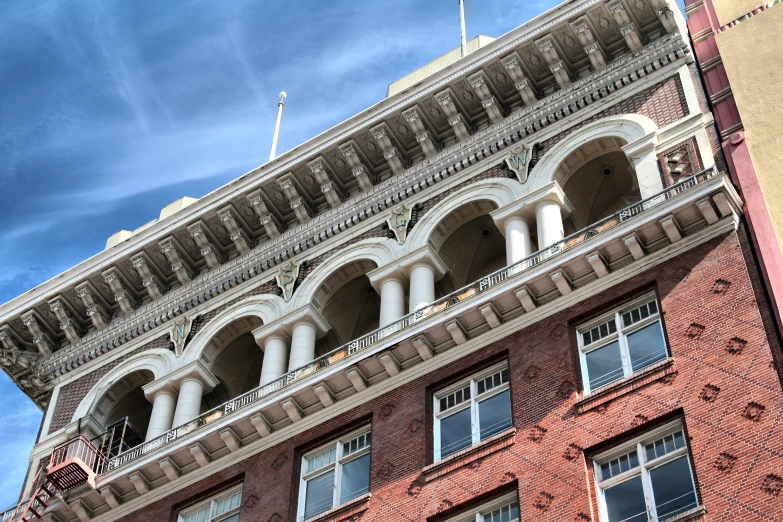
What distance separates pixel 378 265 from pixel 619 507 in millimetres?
13174

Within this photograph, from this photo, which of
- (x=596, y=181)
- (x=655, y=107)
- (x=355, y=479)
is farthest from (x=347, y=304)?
(x=655, y=107)

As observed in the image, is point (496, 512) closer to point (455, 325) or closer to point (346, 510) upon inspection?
point (346, 510)

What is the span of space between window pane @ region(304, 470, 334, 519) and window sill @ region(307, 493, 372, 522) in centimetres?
49

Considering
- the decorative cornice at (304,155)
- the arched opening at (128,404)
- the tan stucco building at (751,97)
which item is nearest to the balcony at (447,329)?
the tan stucco building at (751,97)

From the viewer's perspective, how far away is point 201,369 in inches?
1582

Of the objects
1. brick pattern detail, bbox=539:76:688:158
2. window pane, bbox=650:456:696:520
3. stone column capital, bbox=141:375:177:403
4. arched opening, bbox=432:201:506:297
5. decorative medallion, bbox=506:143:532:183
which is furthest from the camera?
stone column capital, bbox=141:375:177:403

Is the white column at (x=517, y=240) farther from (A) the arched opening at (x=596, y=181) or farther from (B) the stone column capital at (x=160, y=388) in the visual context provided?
(B) the stone column capital at (x=160, y=388)

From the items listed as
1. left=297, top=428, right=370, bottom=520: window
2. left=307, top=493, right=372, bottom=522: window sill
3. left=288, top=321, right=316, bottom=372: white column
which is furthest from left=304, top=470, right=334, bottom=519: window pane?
left=288, top=321, right=316, bottom=372: white column

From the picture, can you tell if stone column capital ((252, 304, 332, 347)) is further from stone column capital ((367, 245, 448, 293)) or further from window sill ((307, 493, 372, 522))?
window sill ((307, 493, 372, 522))

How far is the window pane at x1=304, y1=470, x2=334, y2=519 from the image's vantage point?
32.7 metres

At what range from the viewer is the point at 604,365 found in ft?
102

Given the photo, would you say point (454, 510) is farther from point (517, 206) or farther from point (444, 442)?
point (517, 206)

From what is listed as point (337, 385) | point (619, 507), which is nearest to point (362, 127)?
point (337, 385)

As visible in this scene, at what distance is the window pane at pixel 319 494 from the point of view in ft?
107
